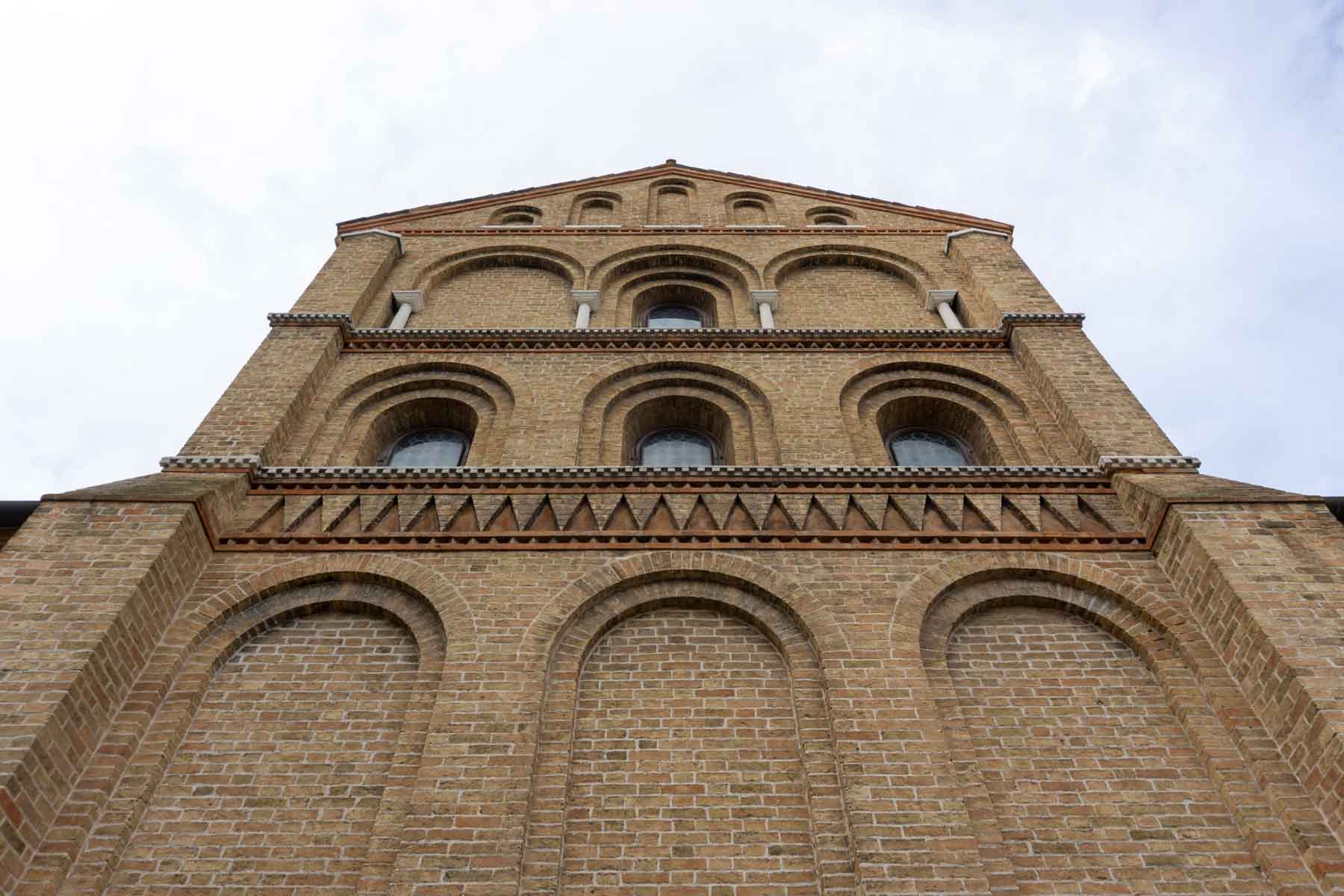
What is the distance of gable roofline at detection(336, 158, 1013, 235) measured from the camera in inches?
572

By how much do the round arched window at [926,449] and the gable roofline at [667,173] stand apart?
18.1ft

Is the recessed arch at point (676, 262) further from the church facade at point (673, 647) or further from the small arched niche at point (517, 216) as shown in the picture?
the church facade at point (673, 647)

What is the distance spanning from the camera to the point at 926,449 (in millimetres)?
10117

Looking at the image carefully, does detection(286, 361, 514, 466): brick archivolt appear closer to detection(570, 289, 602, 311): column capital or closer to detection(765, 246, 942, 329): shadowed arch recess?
detection(570, 289, 602, 311): column capital

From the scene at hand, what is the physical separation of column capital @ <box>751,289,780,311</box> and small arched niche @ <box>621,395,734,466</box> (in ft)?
8.32

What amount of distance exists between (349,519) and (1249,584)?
6.71 meters

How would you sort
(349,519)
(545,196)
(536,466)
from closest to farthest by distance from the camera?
(349,519)
(536,466)
(545,196)

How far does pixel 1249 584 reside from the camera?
6.63m

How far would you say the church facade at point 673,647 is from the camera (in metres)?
5.56

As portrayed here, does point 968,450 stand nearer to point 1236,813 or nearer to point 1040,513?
point 1040,513

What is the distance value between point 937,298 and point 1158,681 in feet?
21.8

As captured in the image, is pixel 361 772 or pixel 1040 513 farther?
pixel 1040 513

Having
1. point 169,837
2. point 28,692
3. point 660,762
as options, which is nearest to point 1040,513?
point 660,762

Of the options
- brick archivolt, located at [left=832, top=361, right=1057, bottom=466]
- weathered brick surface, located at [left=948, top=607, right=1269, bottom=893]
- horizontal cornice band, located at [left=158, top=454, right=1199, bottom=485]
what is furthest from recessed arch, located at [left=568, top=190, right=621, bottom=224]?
weathered brick surface, located at [left=948, top=607, right=1269, bottom=893]
